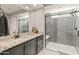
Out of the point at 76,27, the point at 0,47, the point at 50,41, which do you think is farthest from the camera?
the point at 50,41

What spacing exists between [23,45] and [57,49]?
21.5 inches

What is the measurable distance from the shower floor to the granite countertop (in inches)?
11.0

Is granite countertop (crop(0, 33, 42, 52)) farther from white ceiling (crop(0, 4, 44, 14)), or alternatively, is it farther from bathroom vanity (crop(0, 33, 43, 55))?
white ceiling (crop(0, 4, 44, 14))

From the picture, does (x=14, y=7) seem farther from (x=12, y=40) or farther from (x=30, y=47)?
(x=30, y=47)

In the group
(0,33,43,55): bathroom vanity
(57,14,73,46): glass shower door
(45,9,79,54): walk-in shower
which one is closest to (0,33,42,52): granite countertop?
(0,33,43,55): bathroom vanity

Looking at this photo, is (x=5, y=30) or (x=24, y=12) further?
(x=24, y=12)

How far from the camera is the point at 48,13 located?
1.53 meters

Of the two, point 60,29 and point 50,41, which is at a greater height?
point 60,29

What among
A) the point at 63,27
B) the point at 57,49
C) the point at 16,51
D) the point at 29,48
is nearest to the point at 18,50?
the point at 16,51

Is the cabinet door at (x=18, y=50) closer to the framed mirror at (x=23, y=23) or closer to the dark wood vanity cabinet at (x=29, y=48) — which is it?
the dark wood vanity cabinet at (x=29, y=48)

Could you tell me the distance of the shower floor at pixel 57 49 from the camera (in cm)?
142
